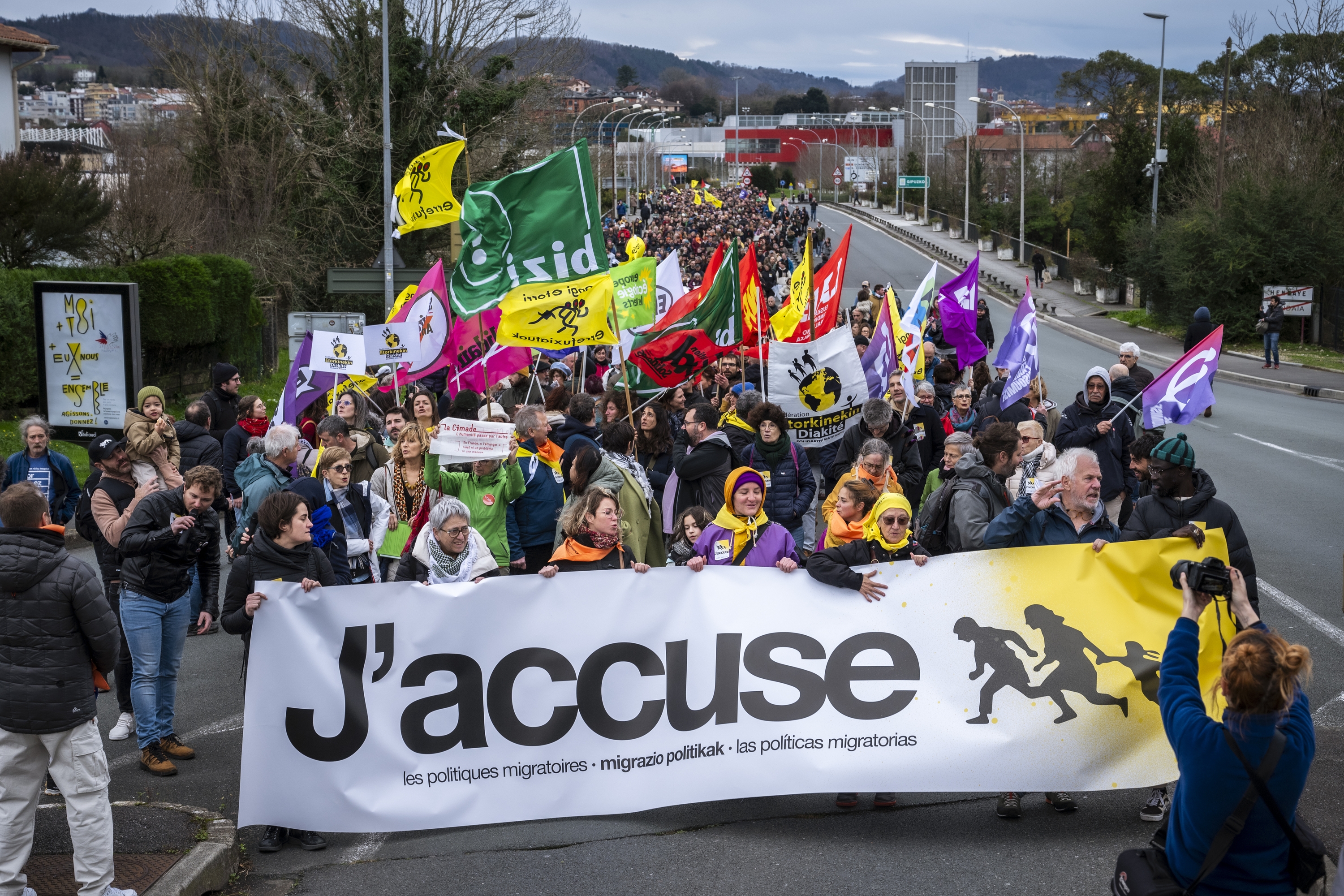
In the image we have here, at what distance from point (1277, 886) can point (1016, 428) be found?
518cm

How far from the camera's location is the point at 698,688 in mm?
5793

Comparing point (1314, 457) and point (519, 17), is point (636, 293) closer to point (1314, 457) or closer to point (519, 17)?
point (1314, 457)

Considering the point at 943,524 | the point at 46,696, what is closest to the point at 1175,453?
the point at 943,524

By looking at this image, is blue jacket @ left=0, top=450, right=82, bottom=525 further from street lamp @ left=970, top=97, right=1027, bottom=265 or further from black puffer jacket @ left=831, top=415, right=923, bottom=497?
street lamp @ left=970, top=97, right=1027, bottom=265

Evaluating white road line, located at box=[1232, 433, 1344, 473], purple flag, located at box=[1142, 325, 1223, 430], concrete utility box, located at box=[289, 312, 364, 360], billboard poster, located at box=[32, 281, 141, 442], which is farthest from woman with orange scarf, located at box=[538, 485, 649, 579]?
white road line, located at box=[1232, 433, 1344, 473]

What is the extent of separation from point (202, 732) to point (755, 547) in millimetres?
3487

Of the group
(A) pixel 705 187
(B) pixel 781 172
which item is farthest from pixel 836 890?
(B) pixel 781 172

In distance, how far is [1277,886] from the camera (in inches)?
137

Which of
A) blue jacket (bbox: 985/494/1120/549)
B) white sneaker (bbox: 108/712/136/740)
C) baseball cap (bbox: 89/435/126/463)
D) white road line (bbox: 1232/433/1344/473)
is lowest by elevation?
white sneaker (bbox: 108/712/136/740)

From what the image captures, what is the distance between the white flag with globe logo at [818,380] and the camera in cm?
1020

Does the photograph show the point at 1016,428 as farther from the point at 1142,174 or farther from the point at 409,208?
the point at 1142,174

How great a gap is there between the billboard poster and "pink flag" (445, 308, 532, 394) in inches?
119

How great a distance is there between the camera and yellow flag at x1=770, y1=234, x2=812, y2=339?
1375 cm

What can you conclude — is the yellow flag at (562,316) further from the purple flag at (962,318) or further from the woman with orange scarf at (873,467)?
the purple flag at (962,318)
